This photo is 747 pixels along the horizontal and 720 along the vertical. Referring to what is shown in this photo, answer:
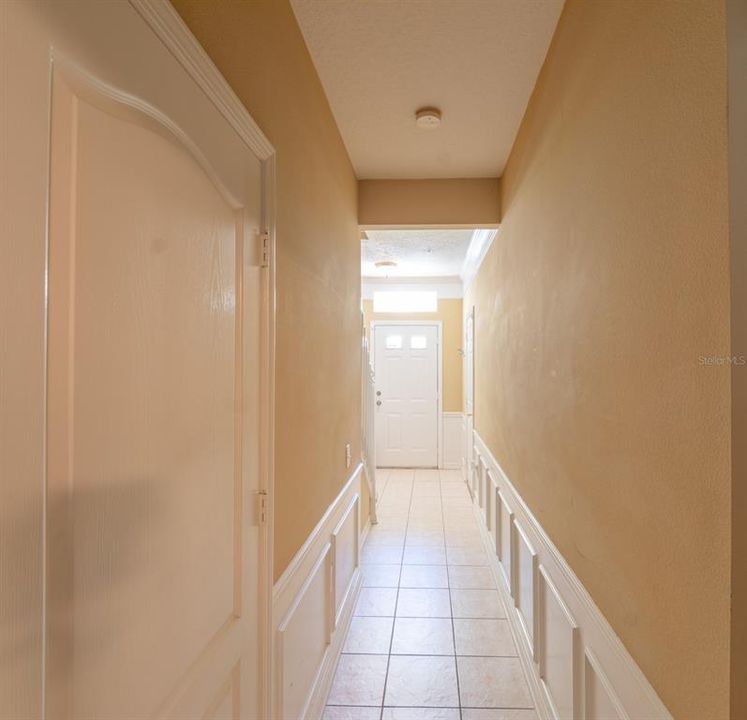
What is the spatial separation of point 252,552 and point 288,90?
1.42m

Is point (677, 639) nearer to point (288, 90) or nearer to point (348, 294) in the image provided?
point (288, 90)

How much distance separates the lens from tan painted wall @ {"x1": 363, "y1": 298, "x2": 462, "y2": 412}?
6.50 metres

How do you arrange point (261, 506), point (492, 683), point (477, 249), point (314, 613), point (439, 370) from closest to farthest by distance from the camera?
point (261, 506)
point (314, 613)
point (492, 683)
point (477, 249)
point (439, 370)

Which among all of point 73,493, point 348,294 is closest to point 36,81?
point 73,493

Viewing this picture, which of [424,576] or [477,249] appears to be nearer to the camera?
[424,576]

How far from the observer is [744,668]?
692 millimetres

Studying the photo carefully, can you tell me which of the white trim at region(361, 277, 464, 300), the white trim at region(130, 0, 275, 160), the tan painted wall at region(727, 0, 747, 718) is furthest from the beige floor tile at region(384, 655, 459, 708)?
the white trim at region(361, 277, 464, 300)

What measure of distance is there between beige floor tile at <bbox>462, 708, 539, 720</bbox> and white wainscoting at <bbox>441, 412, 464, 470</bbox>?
4535mm

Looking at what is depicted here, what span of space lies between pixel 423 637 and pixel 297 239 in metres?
2.13

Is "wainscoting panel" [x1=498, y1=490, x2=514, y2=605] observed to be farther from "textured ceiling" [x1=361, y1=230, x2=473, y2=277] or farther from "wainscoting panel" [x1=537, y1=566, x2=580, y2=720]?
"textured ceiling" [x1=361, y1=230, x2=473, y2=277]

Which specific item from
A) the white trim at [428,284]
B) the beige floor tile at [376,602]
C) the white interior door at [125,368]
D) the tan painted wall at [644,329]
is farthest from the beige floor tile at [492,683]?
the white trim at [428,284]

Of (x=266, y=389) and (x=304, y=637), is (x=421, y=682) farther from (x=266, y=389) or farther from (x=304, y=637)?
(x=266, y=389)

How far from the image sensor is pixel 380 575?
10.6 feet

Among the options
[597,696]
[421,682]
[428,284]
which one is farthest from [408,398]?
[597,696]
